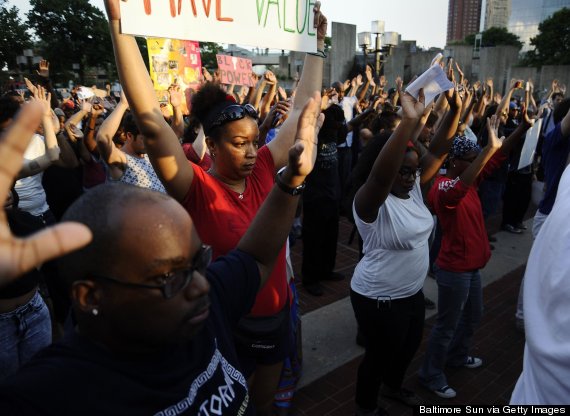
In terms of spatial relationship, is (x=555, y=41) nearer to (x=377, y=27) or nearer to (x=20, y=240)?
(x=377, y=27)

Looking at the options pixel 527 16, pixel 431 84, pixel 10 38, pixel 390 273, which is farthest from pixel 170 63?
pixel 527 16

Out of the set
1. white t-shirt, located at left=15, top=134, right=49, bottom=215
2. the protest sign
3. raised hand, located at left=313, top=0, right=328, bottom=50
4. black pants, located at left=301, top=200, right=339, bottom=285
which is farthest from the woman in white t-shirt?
the protest sign

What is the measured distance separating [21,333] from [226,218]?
54.9 inches

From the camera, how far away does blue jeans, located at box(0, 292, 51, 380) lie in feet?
7.51

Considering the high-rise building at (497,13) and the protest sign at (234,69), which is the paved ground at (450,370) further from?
the high-rise building at (497,13)

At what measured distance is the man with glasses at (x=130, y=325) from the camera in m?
0.92

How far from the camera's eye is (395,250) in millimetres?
2635

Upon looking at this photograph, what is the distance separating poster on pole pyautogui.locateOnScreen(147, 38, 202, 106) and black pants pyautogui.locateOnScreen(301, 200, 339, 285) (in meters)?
2.71

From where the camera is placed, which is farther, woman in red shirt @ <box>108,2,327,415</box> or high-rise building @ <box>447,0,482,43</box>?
high-rise building @ <box>447,0,482,43</box>

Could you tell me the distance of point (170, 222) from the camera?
1032mm

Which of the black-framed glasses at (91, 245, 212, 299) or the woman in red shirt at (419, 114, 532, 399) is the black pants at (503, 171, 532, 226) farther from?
the black-framed glasses at (91, 245, 212, 299)

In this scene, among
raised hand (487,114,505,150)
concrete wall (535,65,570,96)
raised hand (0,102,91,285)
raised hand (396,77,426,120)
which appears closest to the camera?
raised hand (0,102,91,285)

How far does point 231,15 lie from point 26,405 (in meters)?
1.70

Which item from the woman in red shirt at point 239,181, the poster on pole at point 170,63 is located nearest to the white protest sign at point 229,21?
the woman in red shirt at point 239,181
